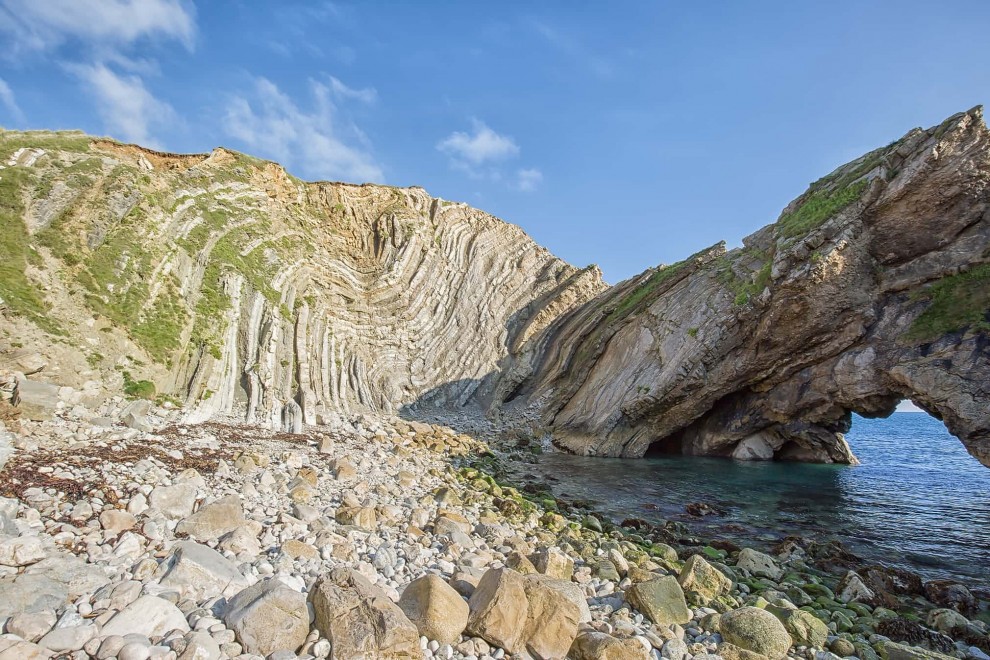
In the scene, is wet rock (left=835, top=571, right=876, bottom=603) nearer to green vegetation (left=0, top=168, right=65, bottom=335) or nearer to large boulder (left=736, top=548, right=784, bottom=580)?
large boulder (left=736, top=548, right=784, bottom=580)

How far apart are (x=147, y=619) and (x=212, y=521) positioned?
298 cm

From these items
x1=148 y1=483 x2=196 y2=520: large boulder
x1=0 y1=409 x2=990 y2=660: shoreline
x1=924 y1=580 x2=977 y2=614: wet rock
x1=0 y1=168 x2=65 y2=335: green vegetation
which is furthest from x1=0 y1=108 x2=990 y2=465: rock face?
x1=148 y1=483 x2=196 y2=520: large boulder

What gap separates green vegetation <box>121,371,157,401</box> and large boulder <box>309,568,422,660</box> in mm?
15459

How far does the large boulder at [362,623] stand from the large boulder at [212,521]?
2.71 meters

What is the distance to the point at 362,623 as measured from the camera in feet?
20.0

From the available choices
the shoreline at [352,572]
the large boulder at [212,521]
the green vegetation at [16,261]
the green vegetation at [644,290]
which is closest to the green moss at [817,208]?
the green vegetation at [644,290]

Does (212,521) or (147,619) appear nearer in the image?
(147,619)

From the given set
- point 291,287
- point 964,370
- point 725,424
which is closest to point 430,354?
point 291,287

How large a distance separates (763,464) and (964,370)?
13113 millimetres

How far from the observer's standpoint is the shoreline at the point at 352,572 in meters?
5.88

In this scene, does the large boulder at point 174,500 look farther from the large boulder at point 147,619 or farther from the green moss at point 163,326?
the green moss at point 163,326

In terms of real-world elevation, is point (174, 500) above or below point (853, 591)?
above

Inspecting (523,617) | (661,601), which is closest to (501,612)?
(523,617)

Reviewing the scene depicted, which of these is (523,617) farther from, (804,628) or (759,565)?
(759,565)
